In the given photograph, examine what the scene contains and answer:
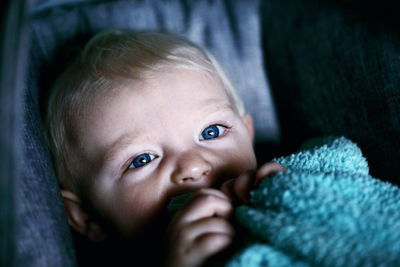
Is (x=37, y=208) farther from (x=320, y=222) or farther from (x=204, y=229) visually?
(x=320, y=222)

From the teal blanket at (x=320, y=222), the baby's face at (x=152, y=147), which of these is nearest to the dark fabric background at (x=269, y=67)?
the baby's face at (x=152, y=147)

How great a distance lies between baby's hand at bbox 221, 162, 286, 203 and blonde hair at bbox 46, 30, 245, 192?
301 mm

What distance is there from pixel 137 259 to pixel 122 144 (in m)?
0.24

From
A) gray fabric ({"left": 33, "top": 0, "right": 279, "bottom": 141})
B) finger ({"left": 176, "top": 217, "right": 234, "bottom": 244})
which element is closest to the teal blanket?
finger ({"left": 176, "top": 217, "right": 234, "bottom": 244})

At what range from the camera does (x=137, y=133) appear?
76cm

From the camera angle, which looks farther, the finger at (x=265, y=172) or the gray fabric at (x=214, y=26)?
the gray fabric at (x=214, y=26)

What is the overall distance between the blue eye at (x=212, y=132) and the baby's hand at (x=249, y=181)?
0.20m

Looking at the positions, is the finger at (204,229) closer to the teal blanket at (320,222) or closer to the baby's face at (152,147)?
the teal blanket at (320,222)

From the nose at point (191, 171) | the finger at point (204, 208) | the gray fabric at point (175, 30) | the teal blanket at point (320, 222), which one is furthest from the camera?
the gray fabric at point (175, 30)

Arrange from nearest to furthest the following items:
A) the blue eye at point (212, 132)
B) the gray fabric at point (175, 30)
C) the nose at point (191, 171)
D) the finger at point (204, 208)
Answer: the finger at point (204, 208)
the nose at point (191, 171)
the blue eye at point (212, 132)
the gray fabric at point (175, 30)

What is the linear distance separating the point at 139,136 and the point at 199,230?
0.87 feet

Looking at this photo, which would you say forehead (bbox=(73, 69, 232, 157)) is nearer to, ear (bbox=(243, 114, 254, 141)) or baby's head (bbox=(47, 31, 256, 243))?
baby's head (bbox=(47, 31, 256, 243))

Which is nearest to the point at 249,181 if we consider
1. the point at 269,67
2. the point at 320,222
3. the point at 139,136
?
the point at 320,222

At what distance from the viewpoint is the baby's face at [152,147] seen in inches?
28.2
